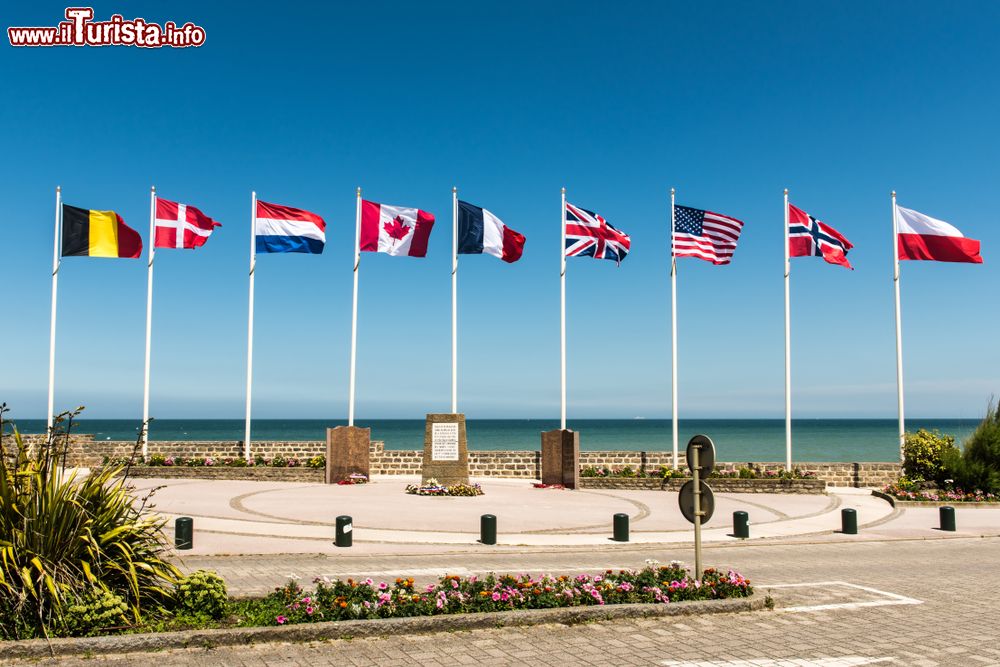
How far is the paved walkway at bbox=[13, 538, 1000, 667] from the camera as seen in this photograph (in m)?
8.16

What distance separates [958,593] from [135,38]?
833 inches

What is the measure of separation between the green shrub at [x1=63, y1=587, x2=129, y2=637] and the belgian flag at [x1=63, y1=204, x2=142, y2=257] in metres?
24.6

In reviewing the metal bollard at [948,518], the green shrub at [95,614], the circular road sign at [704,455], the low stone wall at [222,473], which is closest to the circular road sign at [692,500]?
the circular road sign at [704,455]

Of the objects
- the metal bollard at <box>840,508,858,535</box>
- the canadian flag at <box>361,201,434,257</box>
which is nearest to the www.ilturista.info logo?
the canadian flag at <box>361,201,434,257</box>

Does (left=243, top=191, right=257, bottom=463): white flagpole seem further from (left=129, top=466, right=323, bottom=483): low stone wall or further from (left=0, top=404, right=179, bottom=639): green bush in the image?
(left=0, top=404, right=179, bottom=639): green bush

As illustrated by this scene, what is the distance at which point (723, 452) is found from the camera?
8494 cm

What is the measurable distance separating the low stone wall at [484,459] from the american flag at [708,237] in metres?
8.51

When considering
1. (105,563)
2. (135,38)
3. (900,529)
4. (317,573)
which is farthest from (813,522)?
(135,38)

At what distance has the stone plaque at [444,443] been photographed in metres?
28.6

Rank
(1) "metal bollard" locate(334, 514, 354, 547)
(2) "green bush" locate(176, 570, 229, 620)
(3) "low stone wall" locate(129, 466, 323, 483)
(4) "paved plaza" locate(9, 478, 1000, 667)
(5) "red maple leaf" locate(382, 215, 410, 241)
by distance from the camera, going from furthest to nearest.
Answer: (3) "low stone wall" locate(129, 466, 323, 483)
(5) "red maple leaf" locate(382, 215, 410, 241)
(1) "metal bollard" locate(334, 514, 354, 547)
(2) "green bush" locate(176, 570, 229, 620)
(4) "paved plaza" locate(9, 478, 1000, 667)

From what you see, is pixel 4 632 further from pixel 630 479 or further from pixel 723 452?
pixel 723 452

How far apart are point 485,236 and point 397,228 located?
3413 millimetres

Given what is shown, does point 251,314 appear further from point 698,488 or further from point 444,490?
point 698,488

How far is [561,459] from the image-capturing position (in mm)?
30359
